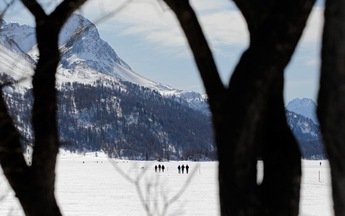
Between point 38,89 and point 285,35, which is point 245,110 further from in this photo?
point 38,89

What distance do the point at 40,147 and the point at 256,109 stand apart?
1088 mm

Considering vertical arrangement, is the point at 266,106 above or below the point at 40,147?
above

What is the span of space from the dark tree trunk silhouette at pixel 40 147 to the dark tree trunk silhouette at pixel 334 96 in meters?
1.31

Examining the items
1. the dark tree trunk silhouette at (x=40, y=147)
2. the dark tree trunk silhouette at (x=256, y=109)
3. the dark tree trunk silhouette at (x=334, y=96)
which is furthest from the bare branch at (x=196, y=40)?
the dark tree trunk silhouette at (x=40, y=147)

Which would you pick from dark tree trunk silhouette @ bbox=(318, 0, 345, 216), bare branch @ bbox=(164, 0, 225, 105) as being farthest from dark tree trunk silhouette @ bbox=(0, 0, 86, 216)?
dark tree trunk silhouette @ bbox=(318, 0, 345, 216)

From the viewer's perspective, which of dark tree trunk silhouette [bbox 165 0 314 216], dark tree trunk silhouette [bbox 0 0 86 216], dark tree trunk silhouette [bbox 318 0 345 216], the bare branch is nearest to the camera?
dark tree trunk silhouette [bbox 318 0 345 216]

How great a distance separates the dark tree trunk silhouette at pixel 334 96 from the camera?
1.73 m

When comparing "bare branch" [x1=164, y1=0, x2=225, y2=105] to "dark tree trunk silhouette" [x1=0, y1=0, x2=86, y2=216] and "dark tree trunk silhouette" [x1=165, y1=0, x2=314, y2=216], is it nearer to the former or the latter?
"dark tree trunk silhouette" [x1=165, y1=0, x2=314, y2=216]

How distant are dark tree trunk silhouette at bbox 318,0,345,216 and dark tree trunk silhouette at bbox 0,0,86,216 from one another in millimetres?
1306

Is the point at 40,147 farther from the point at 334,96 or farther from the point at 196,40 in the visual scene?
the point at 334,96

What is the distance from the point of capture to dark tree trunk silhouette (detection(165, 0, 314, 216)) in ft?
6.51

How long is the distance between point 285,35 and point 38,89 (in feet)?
4.00

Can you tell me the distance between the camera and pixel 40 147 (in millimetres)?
2648

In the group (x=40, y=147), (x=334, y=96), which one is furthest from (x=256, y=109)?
(x=40, y=147)
